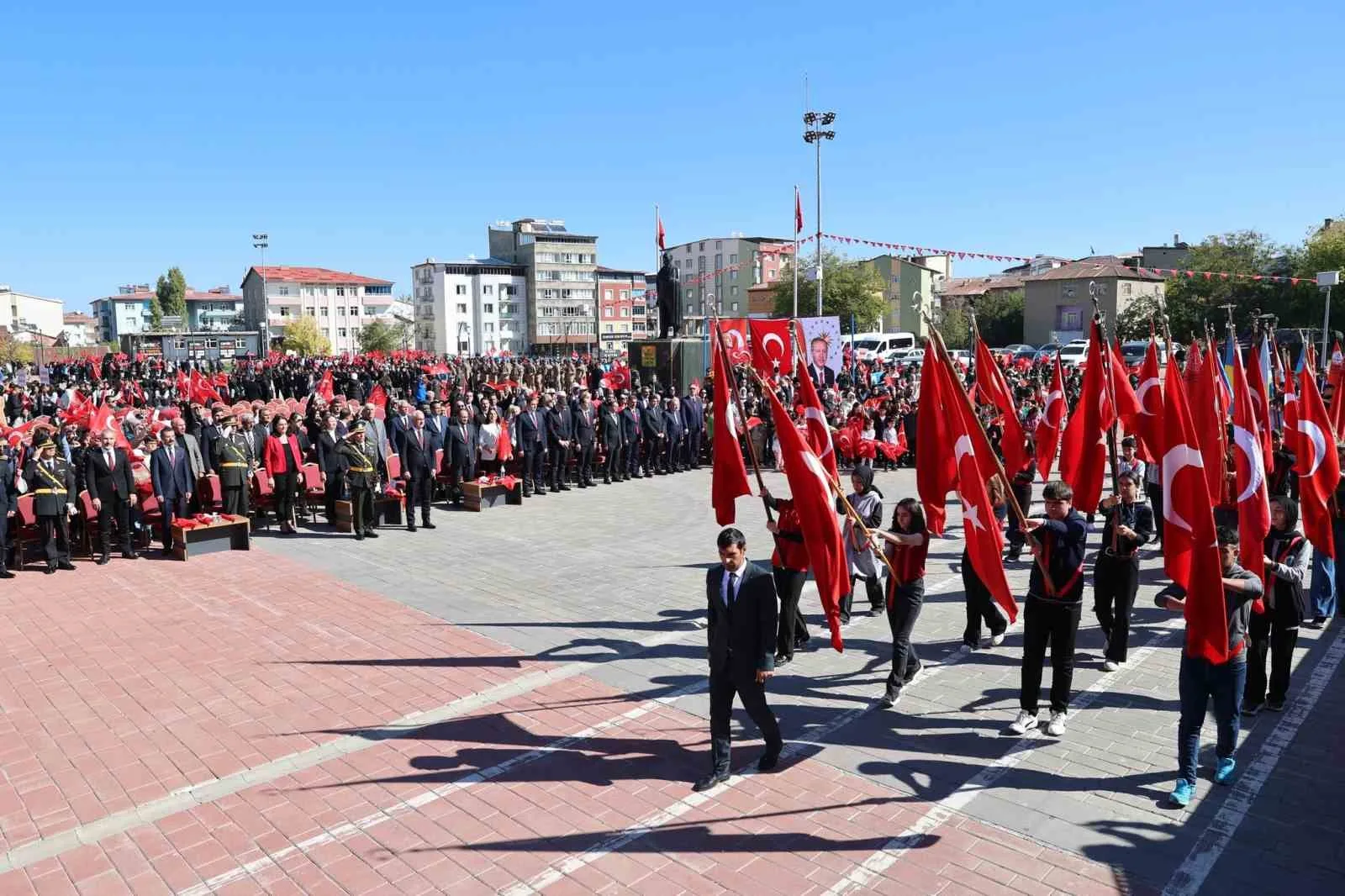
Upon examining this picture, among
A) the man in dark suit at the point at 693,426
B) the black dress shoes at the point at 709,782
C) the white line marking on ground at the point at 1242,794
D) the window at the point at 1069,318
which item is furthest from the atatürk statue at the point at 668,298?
the window at the point at 1069,318

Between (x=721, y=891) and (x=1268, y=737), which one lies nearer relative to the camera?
(x=721, y=891)

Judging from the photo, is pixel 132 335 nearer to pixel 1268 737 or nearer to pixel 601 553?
pixel 601 553

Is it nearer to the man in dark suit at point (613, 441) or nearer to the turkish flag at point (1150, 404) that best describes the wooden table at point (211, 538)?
the man in dark suit at point (613, 441)

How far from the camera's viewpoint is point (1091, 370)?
29.1 ft

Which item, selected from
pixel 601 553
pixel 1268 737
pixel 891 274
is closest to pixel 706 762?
pixel 1268 737

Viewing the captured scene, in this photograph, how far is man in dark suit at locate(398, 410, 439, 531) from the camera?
14.7 meters

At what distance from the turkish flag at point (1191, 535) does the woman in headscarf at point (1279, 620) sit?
5.62 feet

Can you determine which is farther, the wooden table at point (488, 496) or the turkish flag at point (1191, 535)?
the wooden table at point (488, 496)

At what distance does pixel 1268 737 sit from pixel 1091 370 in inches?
138

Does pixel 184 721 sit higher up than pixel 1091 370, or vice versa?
pixel 1091 370

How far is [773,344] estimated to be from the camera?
20.5 m

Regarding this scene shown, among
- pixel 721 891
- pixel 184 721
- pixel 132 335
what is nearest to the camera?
pixel 721 891

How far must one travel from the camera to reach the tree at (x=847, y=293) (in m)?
69.4

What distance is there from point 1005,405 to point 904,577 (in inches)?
159
